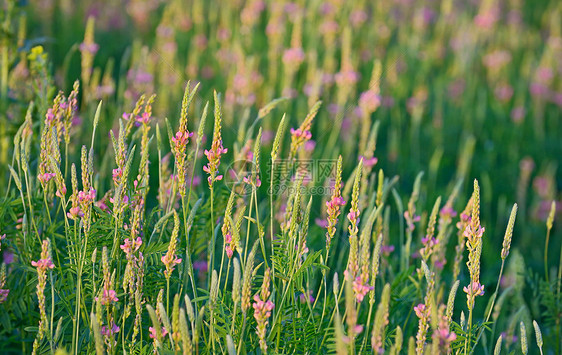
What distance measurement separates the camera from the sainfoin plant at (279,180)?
1.51 meters

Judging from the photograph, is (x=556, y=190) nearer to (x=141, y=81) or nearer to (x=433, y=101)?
(x=433, y=101)

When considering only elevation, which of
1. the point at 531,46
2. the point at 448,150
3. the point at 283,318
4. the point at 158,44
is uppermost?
the point at 531,46

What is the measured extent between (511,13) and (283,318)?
22.7ft

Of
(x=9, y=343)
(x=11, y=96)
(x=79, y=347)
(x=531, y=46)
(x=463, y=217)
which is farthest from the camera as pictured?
(x=531, y=46)

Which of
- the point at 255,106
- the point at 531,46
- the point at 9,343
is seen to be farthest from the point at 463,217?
the point at 531,46

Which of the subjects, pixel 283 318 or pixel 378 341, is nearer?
pixel 378 341

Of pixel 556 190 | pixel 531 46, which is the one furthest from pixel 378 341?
pixel 531 46

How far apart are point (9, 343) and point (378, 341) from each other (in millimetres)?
1190

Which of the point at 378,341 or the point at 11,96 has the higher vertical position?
the point at 11,96

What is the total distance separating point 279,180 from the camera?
2.16 metres

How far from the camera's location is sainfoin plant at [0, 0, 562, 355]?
1515 mm

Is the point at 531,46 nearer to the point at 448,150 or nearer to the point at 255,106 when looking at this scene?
the point at 448,150

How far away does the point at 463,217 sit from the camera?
2014mm

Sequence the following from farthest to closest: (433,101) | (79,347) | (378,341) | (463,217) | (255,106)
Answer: (433,101) → (255,106) → (463,217) → (79,347) → (378,341)
